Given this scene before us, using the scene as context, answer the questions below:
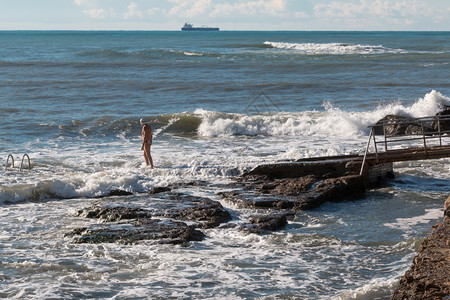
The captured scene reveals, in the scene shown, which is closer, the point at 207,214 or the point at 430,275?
the point at 430,275

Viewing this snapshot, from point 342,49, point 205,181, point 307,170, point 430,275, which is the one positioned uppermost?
point 342,49

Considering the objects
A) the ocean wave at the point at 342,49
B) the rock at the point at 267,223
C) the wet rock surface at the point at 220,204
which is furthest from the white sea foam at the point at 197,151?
the ocean wave at the point at 342,49

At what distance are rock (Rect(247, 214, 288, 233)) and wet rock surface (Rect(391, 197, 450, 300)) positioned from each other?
137 inches

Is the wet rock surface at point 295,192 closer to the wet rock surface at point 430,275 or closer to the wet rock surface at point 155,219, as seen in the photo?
the wet rock surface at point 155,219

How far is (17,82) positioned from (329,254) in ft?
105

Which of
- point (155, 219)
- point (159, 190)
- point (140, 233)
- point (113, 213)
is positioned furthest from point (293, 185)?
point (140, 233)

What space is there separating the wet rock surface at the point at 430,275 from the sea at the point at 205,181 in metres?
1.00

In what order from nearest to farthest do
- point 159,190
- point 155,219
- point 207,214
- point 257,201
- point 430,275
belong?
point 430,275
point 155,219
point 207,214
point 257,201
point 159,190

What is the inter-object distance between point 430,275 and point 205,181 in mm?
8336

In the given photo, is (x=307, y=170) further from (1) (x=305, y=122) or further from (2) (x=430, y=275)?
(1) (x=305, y=122)

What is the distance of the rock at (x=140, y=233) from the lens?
10.0 metres

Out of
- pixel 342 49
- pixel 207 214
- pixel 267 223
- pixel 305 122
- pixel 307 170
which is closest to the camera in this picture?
pixel 267 223

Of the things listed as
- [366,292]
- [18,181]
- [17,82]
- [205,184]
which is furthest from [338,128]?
[17,82]

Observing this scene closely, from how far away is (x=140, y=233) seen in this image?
10.2m
